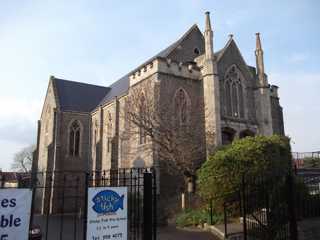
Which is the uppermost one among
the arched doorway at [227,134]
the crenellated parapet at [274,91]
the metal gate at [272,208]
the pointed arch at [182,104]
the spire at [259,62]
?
the spire at [259,62]

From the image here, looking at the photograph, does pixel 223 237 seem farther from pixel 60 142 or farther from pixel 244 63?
pixel 60 142

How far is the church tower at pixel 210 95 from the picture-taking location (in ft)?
70.4

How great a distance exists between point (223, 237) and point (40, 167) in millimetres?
29245

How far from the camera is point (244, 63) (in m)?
26.3

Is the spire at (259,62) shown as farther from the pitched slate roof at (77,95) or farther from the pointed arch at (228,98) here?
the pitched slate roof at (77,95)

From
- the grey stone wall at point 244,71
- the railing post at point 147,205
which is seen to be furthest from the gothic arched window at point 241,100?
the railing post at point 147,205

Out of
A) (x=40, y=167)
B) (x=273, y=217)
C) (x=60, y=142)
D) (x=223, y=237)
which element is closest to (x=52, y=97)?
(x=60, y=142)

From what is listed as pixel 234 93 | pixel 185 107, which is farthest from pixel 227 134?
pixel 185 107

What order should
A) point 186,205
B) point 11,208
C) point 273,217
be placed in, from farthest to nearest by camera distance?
1. point 186,205
2. point 273,217
3. point 11,208

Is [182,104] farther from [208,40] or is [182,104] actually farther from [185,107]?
[208,40]

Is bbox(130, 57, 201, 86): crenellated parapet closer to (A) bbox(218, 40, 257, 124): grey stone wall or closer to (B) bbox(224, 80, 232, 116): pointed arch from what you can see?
(A) bbox(218, 40, 257, 124): grey stone wall

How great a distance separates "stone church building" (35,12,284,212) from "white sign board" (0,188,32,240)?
15.4m

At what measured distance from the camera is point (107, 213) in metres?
5.94

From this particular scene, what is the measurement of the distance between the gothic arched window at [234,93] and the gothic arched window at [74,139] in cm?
1759
